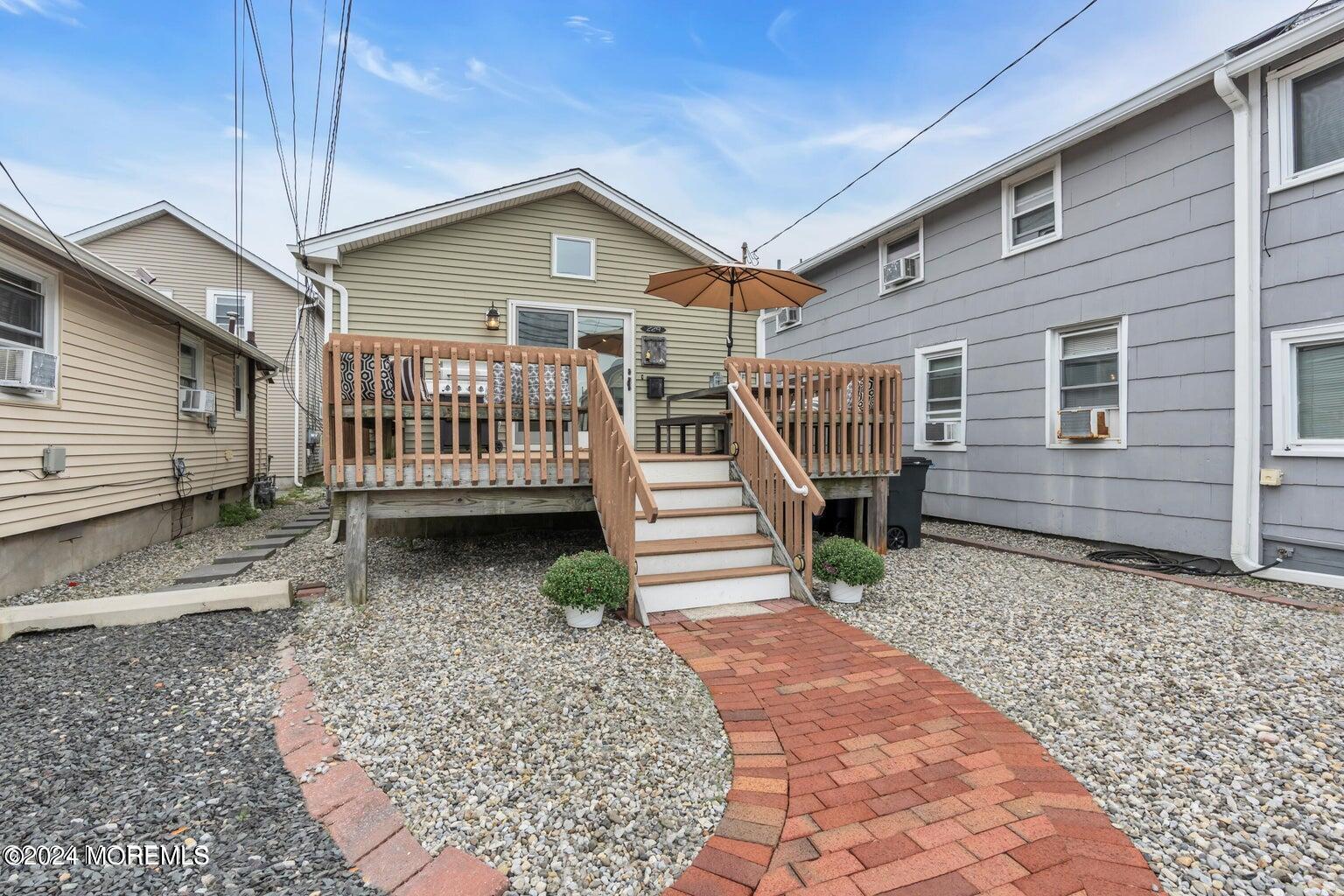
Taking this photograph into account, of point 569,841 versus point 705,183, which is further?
point 705,183

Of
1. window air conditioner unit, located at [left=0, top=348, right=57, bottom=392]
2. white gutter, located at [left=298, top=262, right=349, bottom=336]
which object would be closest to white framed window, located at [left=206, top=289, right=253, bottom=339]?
white gutter, located at [left=298, top=262, right=349, bottom=336]

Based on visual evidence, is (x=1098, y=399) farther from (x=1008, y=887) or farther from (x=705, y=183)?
(x=705, y=183)

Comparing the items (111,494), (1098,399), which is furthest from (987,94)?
(111,494)

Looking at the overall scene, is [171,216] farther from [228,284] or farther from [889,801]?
[889,801]

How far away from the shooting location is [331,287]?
6.56 meters

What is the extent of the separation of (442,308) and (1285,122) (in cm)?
763

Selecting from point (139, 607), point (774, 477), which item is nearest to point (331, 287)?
point (139, 607)

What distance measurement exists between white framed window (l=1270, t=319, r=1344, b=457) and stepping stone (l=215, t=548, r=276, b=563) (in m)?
8.78

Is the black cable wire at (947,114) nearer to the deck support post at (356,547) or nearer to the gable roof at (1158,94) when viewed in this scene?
the gable roof at (1158,94)

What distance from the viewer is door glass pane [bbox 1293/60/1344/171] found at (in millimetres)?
4629

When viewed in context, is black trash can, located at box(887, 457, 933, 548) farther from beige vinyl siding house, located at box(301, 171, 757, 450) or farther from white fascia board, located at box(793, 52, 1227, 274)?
white fascia board, located at box(793, 52, 1227, 274)

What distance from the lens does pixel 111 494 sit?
6082mm

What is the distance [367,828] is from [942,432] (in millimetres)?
7587

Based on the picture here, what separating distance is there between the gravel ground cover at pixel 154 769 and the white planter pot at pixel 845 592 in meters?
3.25
